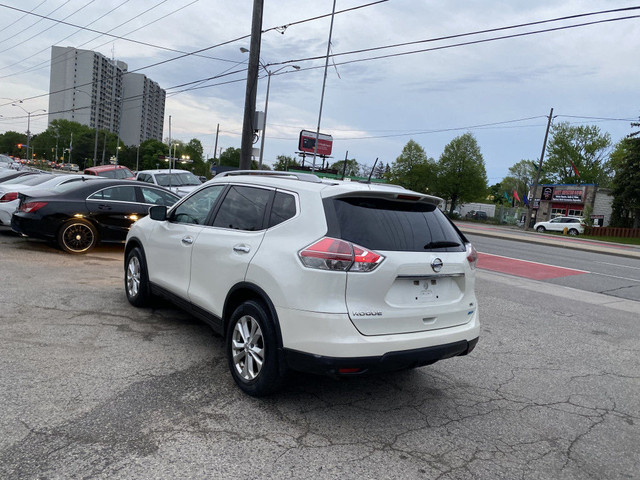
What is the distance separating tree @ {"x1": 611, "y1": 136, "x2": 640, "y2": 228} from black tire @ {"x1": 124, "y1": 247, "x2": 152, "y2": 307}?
50.1m

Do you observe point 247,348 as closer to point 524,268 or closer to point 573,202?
point 524,268

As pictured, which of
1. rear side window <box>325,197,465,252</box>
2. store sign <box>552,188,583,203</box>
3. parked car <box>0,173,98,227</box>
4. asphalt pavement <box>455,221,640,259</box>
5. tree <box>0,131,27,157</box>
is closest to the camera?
rear side window <box>325,197,465,252</box>

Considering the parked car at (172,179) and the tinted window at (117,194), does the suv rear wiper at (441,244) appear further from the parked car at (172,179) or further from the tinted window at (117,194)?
the parked car at (172,179)

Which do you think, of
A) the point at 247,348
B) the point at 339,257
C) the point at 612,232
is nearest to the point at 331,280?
the point at 339,257

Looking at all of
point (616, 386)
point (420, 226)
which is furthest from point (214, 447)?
point (616, 386)

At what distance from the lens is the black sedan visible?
8.79 m

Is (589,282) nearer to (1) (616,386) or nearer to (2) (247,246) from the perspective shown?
(1) (616,386)

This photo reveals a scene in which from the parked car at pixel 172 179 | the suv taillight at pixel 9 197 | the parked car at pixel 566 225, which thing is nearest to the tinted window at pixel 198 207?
the suv taillight at pixel 9 197

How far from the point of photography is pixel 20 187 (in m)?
11.5

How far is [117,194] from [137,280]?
467 cm

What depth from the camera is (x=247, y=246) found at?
3.60 meters

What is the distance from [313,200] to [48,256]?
293 inches

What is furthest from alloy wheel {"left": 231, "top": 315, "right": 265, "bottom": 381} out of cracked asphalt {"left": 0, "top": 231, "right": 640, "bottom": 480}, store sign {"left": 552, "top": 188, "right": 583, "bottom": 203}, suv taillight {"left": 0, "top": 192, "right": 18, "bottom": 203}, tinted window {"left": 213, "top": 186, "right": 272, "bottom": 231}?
store sign {"left": 552, "top": 188, "right": 583, "bottom": 203}

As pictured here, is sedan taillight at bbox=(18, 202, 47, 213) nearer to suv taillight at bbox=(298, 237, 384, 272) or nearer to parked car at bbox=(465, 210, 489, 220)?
suv taillight at bbox=(298, 237, 384, 272)
